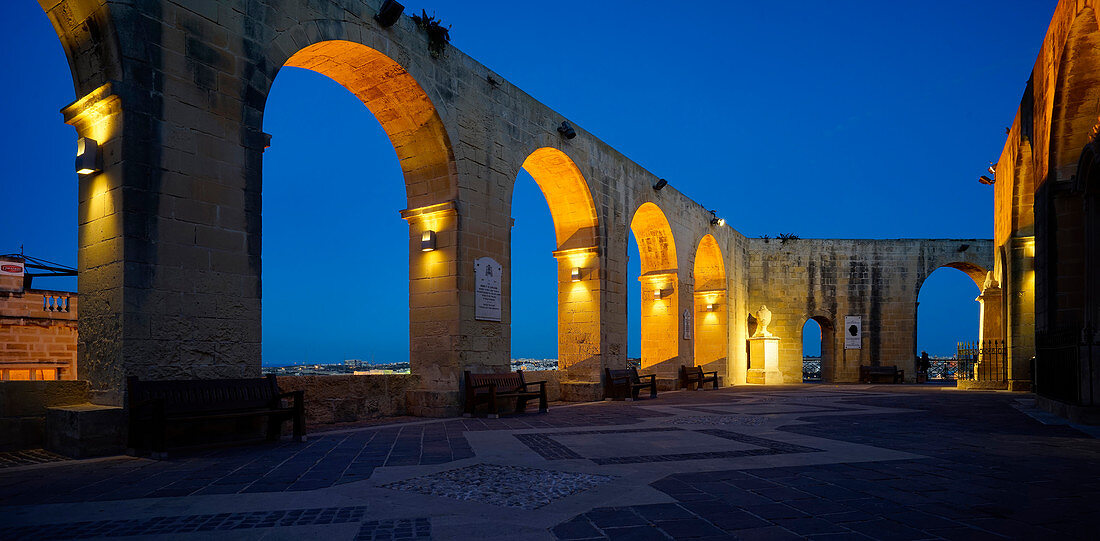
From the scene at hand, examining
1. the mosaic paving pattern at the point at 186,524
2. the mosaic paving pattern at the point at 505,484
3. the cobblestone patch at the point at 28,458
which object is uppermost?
the mosaic paving pattern at the point at 186,524

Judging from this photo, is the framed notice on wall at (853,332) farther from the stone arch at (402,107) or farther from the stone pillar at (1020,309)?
the stone arch at (402,107)

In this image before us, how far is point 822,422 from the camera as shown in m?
8.63

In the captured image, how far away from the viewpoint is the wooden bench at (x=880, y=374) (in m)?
23.6

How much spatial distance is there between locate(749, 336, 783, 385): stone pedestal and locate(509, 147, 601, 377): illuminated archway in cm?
1094

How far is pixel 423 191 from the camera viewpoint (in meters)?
10.2

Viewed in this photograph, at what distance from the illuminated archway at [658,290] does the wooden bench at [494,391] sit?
7.46m

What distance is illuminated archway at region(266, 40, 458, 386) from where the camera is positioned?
9320 millimetres

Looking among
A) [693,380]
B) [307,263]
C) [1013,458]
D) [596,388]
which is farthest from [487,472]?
[307,263]

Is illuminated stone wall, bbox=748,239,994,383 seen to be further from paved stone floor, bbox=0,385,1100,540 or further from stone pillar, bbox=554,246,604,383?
paved stone floor, bbox=0,385,1100,540

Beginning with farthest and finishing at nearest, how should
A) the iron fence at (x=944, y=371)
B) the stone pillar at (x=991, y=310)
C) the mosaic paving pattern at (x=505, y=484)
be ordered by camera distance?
the iron fence at (x=944, y=371), the stone pillar at (x=991, y=310), the mosaic paving pattern at (x=505, y=484)

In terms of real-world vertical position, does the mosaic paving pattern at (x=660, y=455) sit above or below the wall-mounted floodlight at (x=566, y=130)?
below

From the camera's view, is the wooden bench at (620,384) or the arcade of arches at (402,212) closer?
the arcade of arches at (402,212)

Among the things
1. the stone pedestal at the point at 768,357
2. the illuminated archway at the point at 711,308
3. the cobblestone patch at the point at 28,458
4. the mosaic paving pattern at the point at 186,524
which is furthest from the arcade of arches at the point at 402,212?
the stone pedestal at the point at 768,357

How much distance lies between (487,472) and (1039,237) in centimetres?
1036
